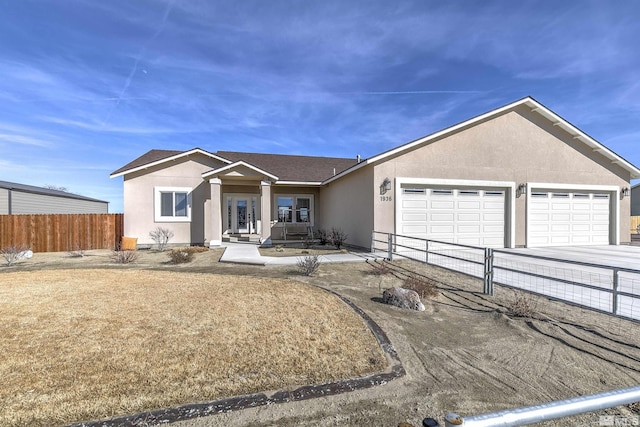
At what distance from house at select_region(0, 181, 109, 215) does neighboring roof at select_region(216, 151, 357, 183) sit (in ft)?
57.8

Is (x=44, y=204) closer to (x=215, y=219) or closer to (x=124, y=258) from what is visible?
(x=215, y=219)

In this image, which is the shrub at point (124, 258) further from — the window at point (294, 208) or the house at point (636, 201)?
the house at point (636, 201)

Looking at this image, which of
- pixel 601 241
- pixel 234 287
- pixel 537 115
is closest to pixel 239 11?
pixel 234 287

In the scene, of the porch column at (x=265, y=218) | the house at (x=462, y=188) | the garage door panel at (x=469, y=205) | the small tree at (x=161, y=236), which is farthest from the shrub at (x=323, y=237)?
the small tree at (x=161, y=236)

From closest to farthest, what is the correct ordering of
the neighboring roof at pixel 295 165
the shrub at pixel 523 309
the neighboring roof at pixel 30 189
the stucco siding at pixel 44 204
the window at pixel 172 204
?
the shrub at pixel 523 309, the window at pixel 172 204, the neighboring roof at pixel 295 165, the neighboring roof at pixel 30 189, the stucco siding at pixel 44 204

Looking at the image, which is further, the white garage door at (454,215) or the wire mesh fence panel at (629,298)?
the white garage door at (454,215)

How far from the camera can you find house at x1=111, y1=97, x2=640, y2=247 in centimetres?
1249

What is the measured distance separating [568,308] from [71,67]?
50.5 ft

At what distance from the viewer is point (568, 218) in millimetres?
14398

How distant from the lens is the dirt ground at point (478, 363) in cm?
258

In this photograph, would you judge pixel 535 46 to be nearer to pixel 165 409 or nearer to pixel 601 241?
pixel 601 241

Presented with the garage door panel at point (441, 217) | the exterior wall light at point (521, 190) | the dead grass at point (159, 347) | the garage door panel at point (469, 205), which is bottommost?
the dead grass at point (159, 347)

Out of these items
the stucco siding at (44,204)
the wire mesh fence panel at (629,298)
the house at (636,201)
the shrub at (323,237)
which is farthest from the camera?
the house at (636,201)

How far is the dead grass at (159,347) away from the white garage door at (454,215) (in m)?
7.53
